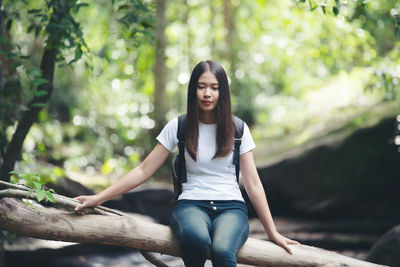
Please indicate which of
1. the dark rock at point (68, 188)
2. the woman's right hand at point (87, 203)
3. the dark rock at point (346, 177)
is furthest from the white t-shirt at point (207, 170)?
the dark rock at point (346, 177)

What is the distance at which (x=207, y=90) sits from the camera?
3031 millimetres

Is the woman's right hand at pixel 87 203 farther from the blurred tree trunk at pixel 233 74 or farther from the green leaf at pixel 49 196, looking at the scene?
the blurred tree trunk at pixel 233 74

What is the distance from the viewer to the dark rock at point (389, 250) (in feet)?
14.3

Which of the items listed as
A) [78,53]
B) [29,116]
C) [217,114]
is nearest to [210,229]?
[217,114]

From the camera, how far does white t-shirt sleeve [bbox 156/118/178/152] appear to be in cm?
307

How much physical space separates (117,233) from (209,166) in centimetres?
76

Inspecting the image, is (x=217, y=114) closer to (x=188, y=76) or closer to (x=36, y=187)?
(x=36, y=187)

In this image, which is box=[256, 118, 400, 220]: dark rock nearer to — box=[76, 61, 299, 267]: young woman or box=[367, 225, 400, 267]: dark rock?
box=[367, 225, 400, 267]: dark rock

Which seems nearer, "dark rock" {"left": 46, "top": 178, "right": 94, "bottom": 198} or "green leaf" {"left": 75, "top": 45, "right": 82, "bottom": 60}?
"green leaf" {"left": 75, "top": 45, "right": 82, "bottom": 60}

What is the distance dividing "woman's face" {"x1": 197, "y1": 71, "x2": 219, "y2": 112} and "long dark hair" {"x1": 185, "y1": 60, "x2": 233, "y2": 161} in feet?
0.07

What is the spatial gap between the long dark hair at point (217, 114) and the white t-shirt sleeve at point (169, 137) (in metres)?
0.09

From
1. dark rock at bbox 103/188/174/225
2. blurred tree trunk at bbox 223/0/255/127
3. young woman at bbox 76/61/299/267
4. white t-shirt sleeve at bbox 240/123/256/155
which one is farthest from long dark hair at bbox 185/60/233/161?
blurred tree trunk at bbox 223/0/255/127

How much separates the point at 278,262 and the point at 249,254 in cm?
21

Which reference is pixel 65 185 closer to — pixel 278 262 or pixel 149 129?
pixel 278 262
